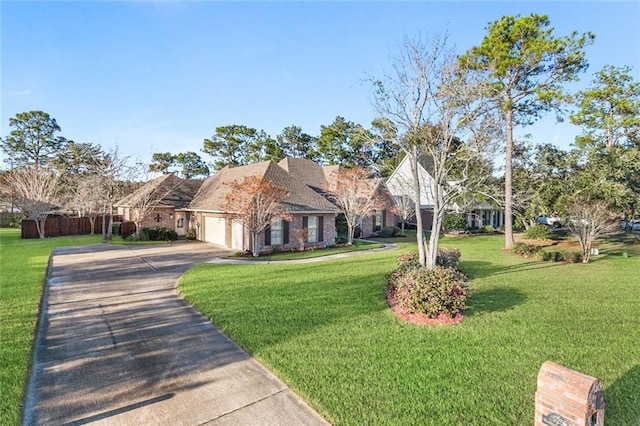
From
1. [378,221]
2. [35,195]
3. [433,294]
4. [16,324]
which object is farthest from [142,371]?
[35,195]

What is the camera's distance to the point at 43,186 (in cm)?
2848

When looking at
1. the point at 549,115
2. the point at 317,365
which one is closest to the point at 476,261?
the point at 549,115

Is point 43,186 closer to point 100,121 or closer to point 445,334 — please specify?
point 100,121

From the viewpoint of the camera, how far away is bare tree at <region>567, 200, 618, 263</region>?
52.2 feet

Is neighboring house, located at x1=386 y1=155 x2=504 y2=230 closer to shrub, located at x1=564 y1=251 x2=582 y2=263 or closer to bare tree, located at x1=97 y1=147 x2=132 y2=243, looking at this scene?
shrub, located at x1=564 y1=251 x2=582 y2=263

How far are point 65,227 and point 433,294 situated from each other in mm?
30272

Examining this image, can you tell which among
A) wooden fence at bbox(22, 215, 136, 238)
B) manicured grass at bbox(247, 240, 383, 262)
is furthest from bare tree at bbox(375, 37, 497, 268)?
wooden fence at bbox(22, 215, 136, 238)

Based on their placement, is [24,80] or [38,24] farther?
[24,80]

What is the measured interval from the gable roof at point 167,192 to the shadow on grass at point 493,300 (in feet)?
66.8

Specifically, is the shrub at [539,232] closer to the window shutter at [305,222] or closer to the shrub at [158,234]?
the window shutter at [305,222]

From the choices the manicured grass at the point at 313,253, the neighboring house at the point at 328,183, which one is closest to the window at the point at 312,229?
the manicured grass at the point at 313,253

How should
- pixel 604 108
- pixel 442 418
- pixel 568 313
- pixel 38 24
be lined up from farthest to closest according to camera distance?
pixel 604 108
pixel 38 24
pixel 568 313
pixel 442 418

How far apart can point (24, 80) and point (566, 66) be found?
24.7 meters

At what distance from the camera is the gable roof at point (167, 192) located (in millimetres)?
22578
